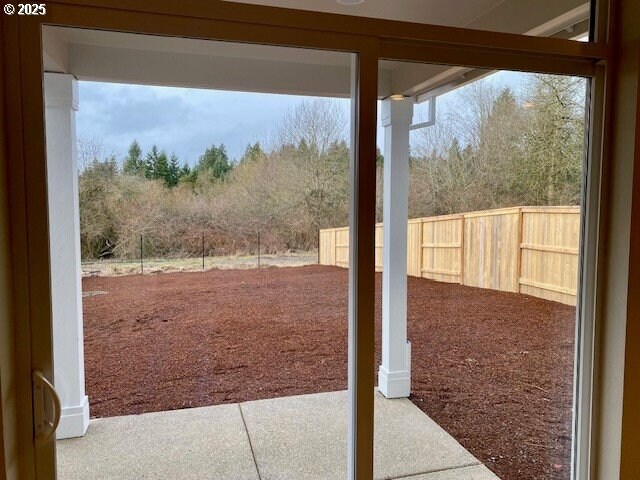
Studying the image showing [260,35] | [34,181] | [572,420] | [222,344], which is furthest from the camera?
[222,344]

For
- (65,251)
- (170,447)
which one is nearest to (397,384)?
(170,447)

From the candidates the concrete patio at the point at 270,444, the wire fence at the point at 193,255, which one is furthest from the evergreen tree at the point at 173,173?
the concrete patio at the point at 270,444

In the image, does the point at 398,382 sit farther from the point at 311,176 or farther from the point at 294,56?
the point at 294,56

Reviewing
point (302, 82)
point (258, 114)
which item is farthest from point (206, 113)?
point (302, 82)

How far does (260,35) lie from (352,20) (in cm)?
29

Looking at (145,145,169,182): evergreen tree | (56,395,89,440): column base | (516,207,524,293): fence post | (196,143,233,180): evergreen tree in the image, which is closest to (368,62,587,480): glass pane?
(516,207,524,293): fence post

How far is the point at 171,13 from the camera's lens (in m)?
1.13

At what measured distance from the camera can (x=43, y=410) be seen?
1114mm

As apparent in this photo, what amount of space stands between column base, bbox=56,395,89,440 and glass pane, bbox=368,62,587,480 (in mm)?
1194

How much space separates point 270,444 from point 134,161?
60.9 inches

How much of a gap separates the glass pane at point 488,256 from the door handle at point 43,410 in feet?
3.75

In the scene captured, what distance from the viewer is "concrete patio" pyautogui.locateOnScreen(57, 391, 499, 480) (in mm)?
1780

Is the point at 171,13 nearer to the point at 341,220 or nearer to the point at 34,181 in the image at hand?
the point at 34,181

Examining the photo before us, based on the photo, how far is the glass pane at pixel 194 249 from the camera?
1.41 metres
